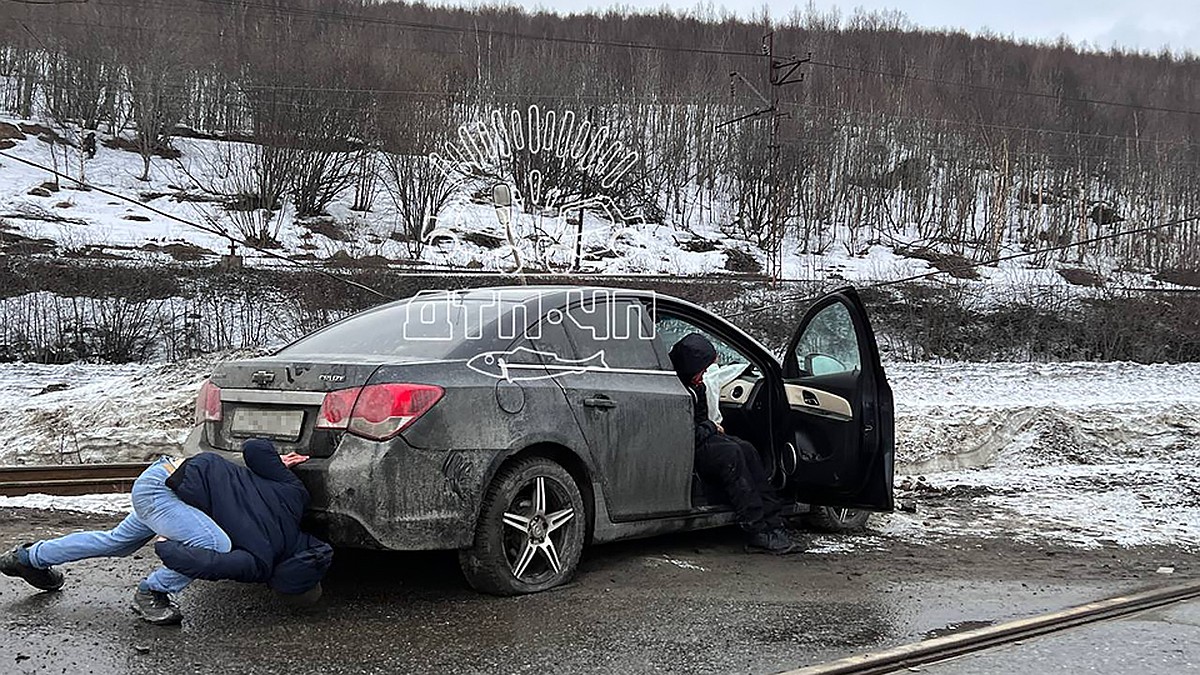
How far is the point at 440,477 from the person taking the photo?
5137 mm

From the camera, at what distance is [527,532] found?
18.1ft

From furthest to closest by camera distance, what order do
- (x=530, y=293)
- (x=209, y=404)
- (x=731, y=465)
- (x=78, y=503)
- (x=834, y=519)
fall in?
1. (x=78, y=503)
2. (x=834, y=519)
3. (x=731, y=465)
4. (x=530, y=293)
5. (x=209, y=404)

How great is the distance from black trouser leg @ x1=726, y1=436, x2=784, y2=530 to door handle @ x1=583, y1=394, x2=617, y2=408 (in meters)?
0.98

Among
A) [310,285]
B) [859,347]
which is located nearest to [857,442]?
[859,347]

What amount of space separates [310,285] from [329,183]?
1750cm

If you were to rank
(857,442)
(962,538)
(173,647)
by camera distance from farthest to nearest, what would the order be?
(962,538)
(857,442)
(173,647)

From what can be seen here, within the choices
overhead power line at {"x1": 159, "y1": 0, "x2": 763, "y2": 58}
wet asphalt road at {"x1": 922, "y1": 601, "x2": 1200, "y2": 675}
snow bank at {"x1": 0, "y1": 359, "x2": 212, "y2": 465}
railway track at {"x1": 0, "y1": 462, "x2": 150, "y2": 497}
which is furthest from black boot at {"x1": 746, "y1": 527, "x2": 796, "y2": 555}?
overhead power line at {"x1": 159, "y1": 0, "x2": 763, "y2": 58}

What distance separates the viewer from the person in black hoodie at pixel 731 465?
21.4 ft

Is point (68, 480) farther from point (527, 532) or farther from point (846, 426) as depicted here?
point (846, 426)

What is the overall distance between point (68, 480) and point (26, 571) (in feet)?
14.6

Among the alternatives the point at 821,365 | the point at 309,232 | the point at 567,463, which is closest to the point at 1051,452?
the point at 821,365

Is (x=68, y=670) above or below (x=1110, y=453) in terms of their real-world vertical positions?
above

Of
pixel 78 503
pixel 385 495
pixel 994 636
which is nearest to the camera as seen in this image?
pixel 385 495

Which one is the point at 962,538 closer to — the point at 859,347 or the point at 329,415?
the point at 859,347
